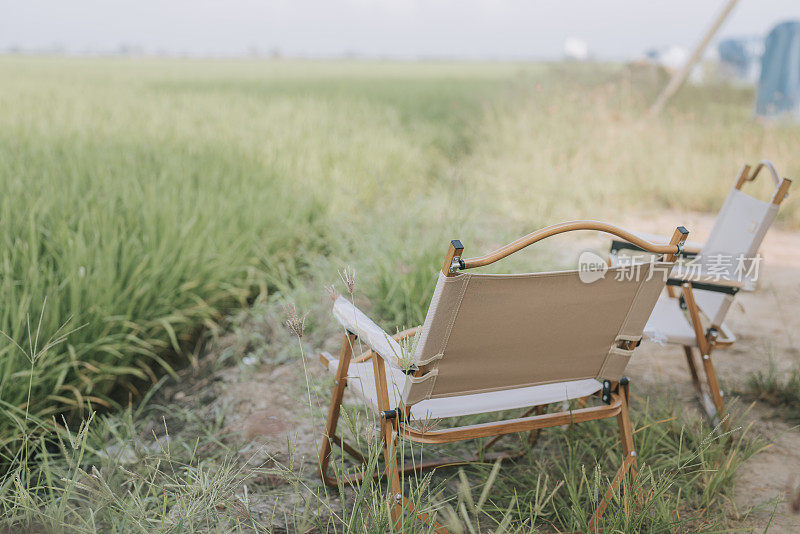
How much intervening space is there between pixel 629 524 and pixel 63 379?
7.05 feet

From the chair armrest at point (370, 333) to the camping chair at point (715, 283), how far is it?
1.06m

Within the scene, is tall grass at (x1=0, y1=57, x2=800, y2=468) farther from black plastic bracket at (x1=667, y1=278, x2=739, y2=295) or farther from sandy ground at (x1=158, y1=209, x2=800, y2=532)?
black plastic bracket at (x1=667, y1=278, x2=739, y2=295)

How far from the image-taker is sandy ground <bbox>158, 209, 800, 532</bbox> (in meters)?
1.99

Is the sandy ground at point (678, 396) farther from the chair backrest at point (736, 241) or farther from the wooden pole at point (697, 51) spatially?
the wooden pole at point (697, 51)

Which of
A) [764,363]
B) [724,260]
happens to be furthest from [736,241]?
[764,363]

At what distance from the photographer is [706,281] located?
7.35 feet

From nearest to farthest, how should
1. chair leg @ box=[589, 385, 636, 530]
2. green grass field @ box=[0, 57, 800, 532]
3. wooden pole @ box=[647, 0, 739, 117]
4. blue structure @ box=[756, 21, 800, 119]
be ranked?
chair leg @ box=[589, 385, 636, 530] → green grass field @ box=[0, 57, 800, 532] → wooden pole @ box=[647, 0, 739, 117] → blue structure @ box=[756, 21, 800, 119]

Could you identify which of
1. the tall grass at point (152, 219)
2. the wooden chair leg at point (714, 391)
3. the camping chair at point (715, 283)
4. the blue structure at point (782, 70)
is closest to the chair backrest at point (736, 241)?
the camping chair at point (715, 283)

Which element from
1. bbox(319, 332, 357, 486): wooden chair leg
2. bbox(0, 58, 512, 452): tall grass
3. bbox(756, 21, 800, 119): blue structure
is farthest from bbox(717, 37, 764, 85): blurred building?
bbox(319, 332, 357, 486): wooden chair leg

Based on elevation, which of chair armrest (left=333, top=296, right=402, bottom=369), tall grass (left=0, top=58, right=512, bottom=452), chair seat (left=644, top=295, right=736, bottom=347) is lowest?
tall grass (left=0, top=58, right=512, bottom=452)

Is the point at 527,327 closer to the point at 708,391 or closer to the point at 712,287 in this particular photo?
the point at 712,287

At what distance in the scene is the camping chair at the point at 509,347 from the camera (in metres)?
1.49

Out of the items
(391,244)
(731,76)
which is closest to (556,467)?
(391,244)

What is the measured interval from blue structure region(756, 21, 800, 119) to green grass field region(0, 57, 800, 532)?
2.14ft
